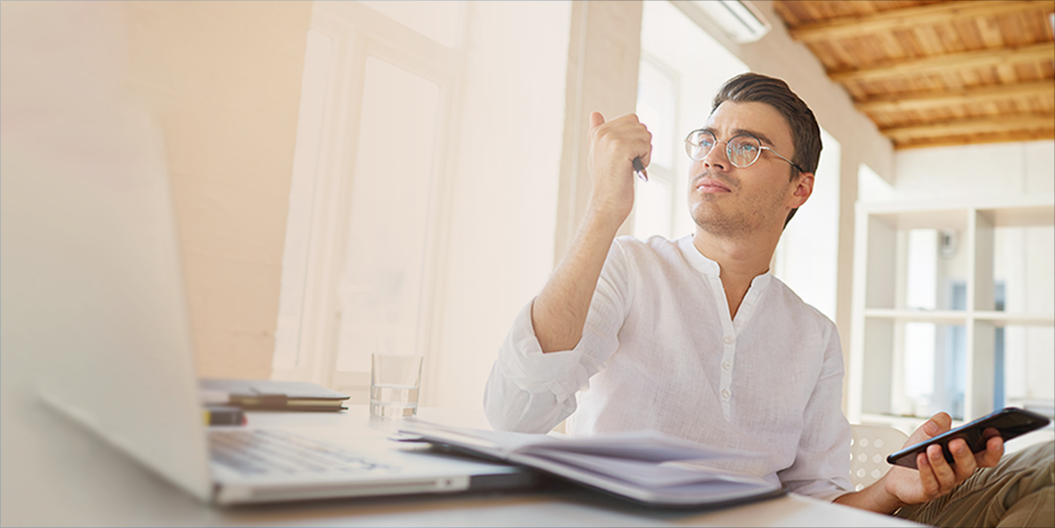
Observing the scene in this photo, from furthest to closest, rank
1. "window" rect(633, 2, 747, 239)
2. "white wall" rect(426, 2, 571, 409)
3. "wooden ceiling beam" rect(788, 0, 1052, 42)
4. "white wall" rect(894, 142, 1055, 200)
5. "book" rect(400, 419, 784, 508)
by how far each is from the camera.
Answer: "white wall" rect(894, 142, 1055, 200) < "wooden ceiling beam" rect(788, 0, 1052, 42) < "window" rect(633, 2, 747, 239) < "white wall" rect(426, 2, 571, 409) < "book" rect(400, 419, 784, 508)

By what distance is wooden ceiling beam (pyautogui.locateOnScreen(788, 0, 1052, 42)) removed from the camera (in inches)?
175

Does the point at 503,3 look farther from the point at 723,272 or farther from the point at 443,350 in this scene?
the point at 723,272

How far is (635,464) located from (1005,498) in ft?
1.48

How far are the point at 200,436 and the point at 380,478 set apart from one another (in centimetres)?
16

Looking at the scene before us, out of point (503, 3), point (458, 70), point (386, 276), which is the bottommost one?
point (386, 276)

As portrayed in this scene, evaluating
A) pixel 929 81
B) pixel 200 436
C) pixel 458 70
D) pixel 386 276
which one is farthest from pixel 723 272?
pixel 929 81

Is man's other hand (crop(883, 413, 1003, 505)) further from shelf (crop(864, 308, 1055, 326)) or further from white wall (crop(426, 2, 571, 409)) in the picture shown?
shelf (crop(864, 308, 1055, 326))

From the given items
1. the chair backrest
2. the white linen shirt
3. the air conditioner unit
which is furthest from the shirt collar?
the air conditioner unit

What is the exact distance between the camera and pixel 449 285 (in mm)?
2873

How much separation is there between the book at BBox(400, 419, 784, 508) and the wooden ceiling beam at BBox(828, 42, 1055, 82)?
5.79 meters

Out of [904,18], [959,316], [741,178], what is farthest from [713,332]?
[904,18]

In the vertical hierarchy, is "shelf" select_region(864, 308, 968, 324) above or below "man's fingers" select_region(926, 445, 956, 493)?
above

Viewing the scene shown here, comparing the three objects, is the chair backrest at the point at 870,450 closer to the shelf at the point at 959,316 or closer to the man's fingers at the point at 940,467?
the man's fingers at the point at 940,467

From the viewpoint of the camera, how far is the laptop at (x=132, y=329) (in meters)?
0.32
